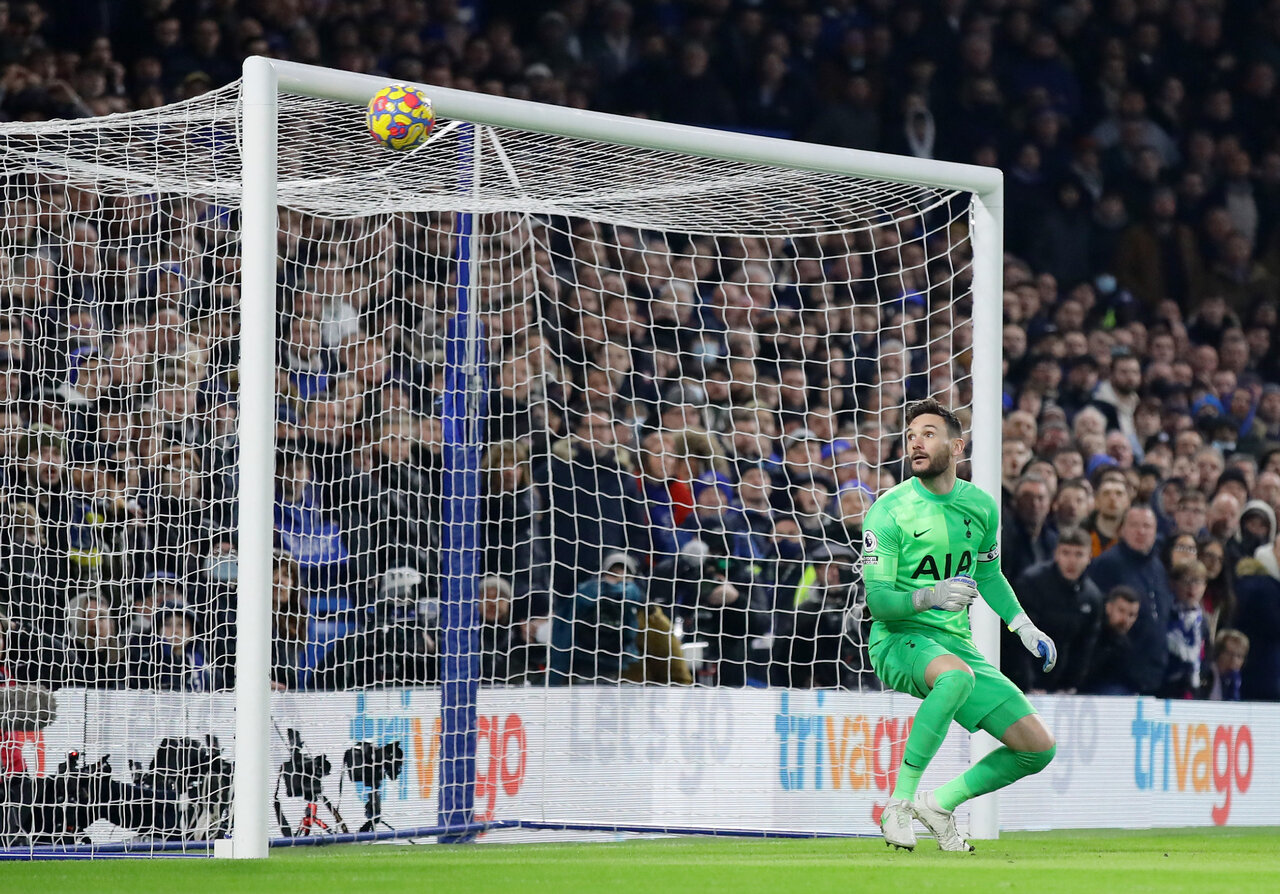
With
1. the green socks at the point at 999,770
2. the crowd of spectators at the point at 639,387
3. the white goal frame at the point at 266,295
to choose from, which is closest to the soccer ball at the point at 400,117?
the white goal frame at the point at 266,295

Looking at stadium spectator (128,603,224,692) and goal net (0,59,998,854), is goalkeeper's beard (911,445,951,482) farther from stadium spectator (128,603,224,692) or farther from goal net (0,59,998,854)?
stadium spectator (128,603,224,692)

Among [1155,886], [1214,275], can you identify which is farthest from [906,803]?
[1214,275]

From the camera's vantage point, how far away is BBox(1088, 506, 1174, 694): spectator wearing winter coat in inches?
438

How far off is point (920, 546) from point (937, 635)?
0.36 meters

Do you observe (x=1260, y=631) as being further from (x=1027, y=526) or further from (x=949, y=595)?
(x=949, y=595)

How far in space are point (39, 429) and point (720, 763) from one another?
11.8 feet

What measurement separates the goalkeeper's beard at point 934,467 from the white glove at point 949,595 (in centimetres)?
48

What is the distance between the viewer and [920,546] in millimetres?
7176

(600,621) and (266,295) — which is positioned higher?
(266,295)

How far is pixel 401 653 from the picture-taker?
379 inches

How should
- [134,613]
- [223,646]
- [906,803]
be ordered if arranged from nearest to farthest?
[906,803] < [134,613] < [223,646]

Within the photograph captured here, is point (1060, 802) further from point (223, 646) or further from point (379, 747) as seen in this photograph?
point (223, 646)

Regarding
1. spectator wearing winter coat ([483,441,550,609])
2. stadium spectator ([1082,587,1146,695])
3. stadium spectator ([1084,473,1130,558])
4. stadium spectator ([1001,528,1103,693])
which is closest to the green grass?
spectator wearing winter coat ([483,441,550,609])

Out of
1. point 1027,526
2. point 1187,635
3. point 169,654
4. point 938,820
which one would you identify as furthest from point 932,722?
point 1187,635
